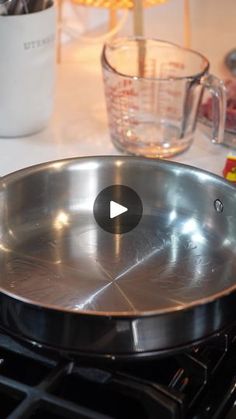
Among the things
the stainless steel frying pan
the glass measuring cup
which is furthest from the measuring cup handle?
the stainless steel frying pan

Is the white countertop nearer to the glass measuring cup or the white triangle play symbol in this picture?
the glass measuring cup

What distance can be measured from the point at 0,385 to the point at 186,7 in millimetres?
900

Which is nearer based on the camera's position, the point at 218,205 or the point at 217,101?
the point at 218,205

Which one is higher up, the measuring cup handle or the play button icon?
the measuring cup handle

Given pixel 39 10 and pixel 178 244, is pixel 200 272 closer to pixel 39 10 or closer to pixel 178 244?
pixel 178 244

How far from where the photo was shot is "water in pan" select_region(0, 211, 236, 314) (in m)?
0.61

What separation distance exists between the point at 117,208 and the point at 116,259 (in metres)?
0.08

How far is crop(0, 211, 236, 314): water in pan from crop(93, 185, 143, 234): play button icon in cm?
1

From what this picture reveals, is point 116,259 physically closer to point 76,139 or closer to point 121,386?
point 121,386

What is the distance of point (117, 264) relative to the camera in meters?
0.67

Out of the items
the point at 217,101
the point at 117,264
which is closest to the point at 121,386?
the point at 117,264

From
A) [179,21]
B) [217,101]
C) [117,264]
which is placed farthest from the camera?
[179,21]

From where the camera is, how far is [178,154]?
901 millimetres

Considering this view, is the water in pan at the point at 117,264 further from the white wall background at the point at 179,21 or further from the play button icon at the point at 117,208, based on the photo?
the white wall background at the point at 179,21
